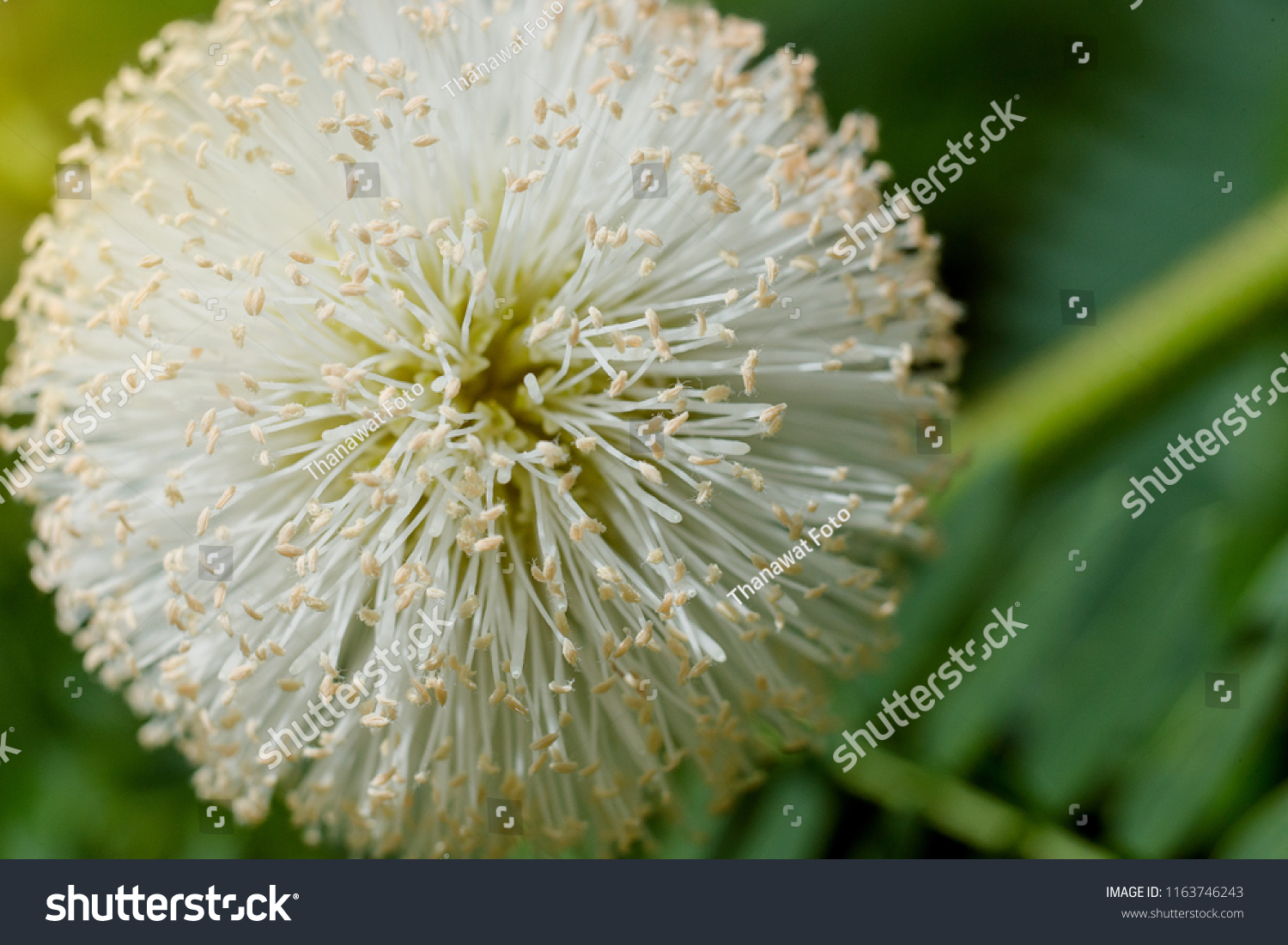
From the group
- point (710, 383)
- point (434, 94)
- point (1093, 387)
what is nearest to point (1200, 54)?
point (1093, 387)

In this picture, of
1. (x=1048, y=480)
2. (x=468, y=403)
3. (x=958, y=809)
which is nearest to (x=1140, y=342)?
(x=1048, y=480)

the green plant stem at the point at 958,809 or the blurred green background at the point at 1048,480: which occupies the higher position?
the blurred green background at the point at 1048,480

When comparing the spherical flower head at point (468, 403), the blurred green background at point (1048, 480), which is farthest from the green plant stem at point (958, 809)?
the spherical flower head at point (468, 403)

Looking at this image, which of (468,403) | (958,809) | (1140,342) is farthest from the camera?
(1140,342)

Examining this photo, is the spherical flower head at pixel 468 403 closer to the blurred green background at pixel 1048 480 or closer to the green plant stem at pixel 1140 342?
the blurred green background at pixel 1048 480

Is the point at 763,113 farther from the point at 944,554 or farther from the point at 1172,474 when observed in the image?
the point at 1172,474

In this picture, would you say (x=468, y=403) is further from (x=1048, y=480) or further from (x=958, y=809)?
(x=1048, y=480)

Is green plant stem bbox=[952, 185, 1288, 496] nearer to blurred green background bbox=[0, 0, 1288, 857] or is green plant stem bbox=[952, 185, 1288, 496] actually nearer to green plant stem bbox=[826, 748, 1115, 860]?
blurred green background bbox=[0, 0, 1288, 857]
